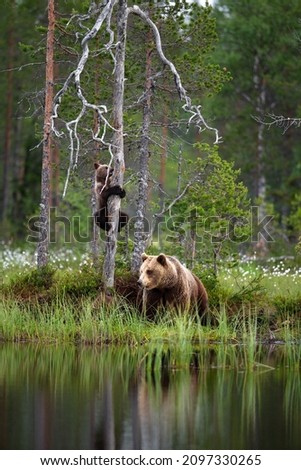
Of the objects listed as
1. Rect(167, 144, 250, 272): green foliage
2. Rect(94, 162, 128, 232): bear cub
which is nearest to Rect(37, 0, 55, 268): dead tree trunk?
Rect(94, 162, 128, 232): bear cub

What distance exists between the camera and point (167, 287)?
17188mm

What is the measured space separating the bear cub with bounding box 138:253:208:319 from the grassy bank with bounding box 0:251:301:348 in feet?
0.93

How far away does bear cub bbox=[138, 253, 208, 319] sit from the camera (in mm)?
16891

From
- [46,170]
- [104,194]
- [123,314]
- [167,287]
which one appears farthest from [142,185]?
[123,314]

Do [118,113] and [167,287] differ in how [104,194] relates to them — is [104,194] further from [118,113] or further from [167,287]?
[167,287]

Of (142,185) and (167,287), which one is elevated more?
(142,185)

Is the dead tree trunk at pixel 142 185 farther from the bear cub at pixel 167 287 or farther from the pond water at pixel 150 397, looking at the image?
the pond water at pixel 150 397

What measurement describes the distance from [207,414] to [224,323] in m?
4.23

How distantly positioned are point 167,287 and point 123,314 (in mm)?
886

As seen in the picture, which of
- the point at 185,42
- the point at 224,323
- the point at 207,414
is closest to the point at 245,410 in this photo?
the point at 207,414

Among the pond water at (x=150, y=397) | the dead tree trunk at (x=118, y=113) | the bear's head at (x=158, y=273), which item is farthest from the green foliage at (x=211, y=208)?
the pond water at (x=150, y=397)

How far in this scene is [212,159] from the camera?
65.2 feet

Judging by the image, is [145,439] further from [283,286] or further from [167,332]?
[283,286]

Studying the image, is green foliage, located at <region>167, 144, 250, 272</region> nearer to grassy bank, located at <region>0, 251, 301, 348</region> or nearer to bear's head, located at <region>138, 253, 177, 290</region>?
grassy bank, located at <region>0, 251, 301, 348</region>
